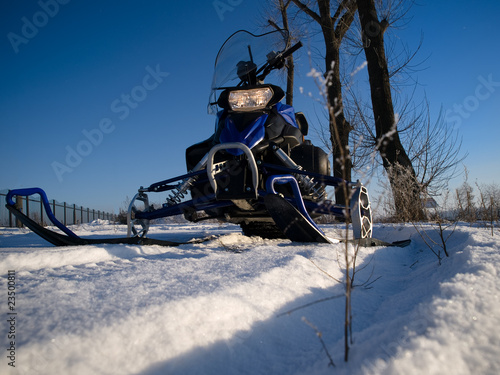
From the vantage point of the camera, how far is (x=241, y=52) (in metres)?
3.35

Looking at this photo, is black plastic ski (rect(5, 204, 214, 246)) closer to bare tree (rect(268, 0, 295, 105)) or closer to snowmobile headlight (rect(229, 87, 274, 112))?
snowmobile headlight (rect(229, 87, 274, 112))

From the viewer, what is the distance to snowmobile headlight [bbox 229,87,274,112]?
268cm

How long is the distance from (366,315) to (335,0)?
1181 centimetres

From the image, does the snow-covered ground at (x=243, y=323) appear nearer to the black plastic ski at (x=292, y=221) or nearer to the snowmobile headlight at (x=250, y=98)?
the black plastic ski at (x=292, y=221)

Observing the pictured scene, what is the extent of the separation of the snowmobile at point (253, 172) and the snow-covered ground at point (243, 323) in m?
0.99

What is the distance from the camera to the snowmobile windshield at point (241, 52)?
3287mm

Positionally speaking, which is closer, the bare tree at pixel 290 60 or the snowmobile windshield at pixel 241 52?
the snowmobile windshield at pixel 241 52

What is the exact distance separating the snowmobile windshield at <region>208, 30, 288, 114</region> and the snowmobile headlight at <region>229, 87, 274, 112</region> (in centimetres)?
64

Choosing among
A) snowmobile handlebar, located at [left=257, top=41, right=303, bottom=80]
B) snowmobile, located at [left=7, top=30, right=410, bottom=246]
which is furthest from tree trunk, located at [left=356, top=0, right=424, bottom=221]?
snowmobile handlebar, located at [left=257, top=41, right=303, bottom=80]

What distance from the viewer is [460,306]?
745 mm

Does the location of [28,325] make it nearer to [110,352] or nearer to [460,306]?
[110,352]

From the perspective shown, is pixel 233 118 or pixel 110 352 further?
pixel 233 118

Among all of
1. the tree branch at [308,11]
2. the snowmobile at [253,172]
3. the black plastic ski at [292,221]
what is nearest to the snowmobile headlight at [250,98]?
the snowmobile at [253,172]

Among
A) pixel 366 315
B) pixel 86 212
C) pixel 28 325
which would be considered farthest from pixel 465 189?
pixel 86 212
